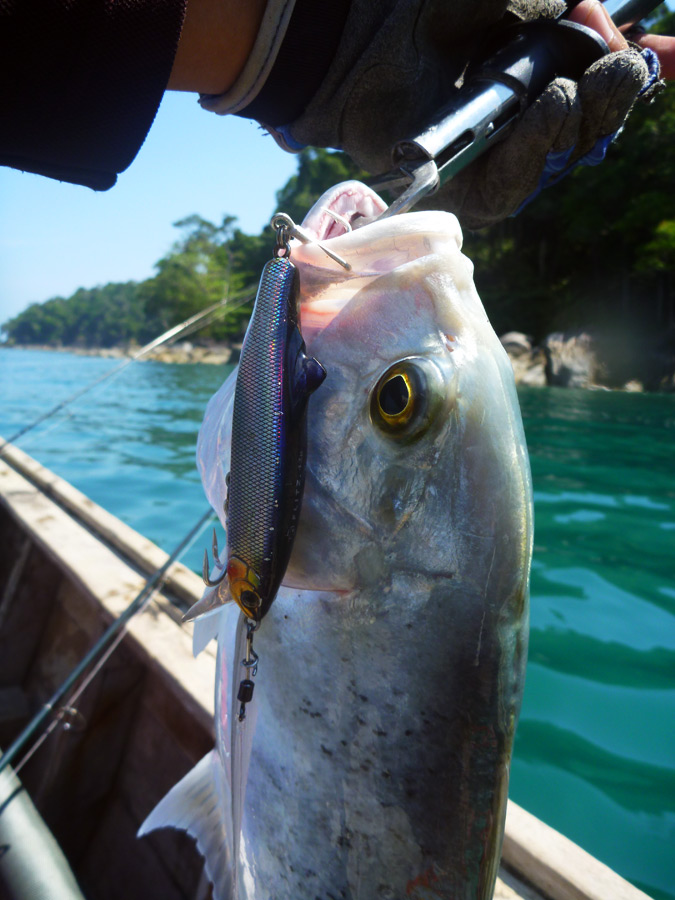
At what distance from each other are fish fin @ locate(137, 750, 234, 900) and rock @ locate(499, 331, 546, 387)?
27.1m

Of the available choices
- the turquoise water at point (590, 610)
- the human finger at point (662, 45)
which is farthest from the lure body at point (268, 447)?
the turquoise water at point (590, 610)

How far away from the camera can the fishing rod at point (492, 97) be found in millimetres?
1223

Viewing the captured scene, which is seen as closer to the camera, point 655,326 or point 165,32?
point 165,32

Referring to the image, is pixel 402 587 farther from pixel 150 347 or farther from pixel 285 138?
pixel 150 347

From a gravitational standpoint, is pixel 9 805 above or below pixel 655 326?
below

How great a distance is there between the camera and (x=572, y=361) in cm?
2739

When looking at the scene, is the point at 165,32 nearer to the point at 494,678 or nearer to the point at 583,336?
the point at 494,678

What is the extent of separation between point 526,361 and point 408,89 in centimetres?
2781

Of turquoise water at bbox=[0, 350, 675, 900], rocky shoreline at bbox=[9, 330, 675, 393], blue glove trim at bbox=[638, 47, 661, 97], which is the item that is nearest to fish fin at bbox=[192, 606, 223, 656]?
blue glove trim at bbox=[638, 47, 661, 97]

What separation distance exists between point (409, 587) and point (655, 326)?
35172mm

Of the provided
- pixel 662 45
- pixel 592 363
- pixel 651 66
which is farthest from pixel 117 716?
pixel 592 363

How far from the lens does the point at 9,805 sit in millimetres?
1193

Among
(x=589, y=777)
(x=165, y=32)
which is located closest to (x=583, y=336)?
(x=589, y=777)

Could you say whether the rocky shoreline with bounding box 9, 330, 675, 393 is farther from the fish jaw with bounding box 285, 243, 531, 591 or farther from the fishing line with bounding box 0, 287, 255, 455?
the fish jaw with bounding box 285, 243, 531, 591
